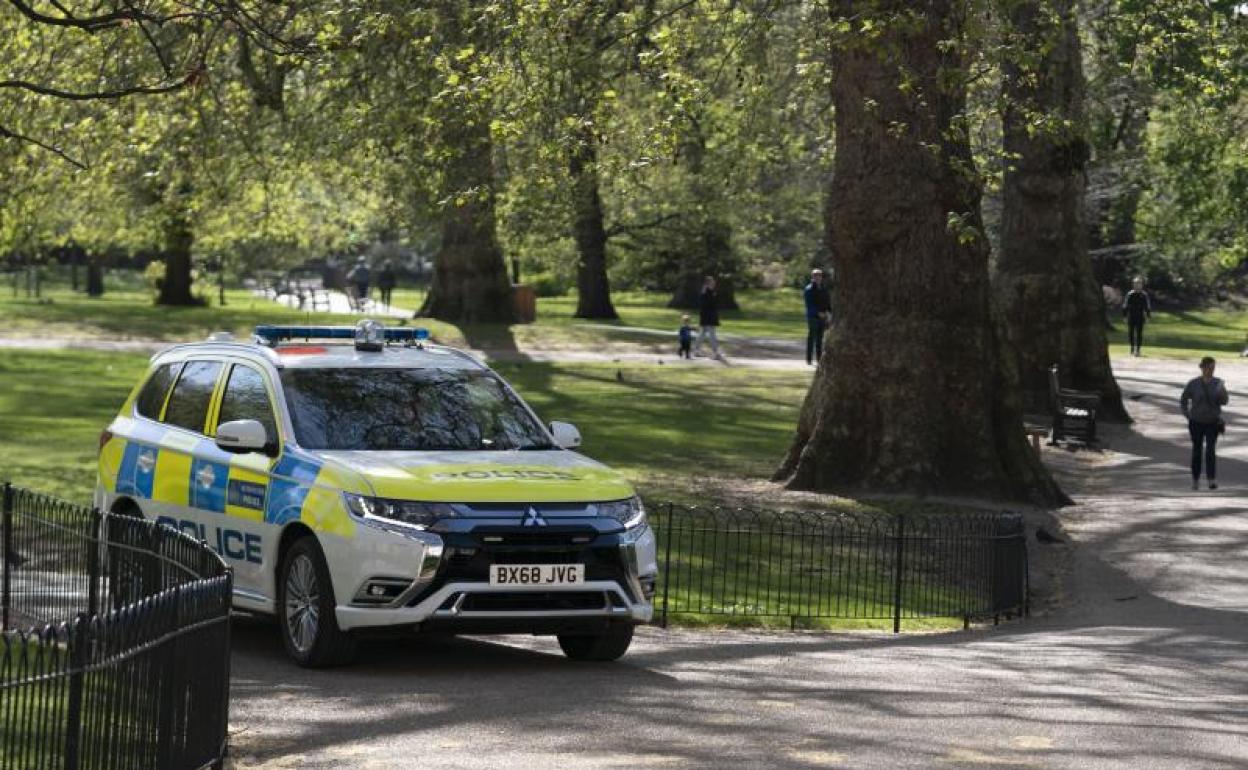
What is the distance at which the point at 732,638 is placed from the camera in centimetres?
1612

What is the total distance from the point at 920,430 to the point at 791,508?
2055 millimetres

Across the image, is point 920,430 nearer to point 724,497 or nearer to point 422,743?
point 724,497

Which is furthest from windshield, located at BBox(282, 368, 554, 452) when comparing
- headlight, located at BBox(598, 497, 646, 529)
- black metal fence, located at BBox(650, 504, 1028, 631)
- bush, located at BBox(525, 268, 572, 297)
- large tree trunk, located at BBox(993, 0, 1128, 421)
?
bush, located at BBox(525, 268, 572, 297)

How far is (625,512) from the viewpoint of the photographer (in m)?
12.6

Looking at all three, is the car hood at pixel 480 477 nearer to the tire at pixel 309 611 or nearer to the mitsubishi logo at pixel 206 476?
the tire at pixel 309 611

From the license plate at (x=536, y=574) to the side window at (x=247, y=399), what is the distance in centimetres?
203

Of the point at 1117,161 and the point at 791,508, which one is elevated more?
the point at 1117,161

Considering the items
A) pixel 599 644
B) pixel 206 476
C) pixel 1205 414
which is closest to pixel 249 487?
pixel 206 476

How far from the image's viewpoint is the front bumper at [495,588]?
39.4ft

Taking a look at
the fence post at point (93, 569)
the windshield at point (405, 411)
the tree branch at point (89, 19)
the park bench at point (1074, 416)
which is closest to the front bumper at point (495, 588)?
the windshield at point (405, 411)

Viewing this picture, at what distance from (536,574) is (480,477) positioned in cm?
62

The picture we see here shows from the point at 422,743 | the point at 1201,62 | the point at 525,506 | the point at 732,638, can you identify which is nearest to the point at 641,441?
the point at 1201,62

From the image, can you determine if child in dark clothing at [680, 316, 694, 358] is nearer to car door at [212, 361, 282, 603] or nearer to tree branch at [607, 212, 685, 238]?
tree branch at [607, 212, 685, 238]

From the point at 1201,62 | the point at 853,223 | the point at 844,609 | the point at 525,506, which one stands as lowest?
the point at 844,609
